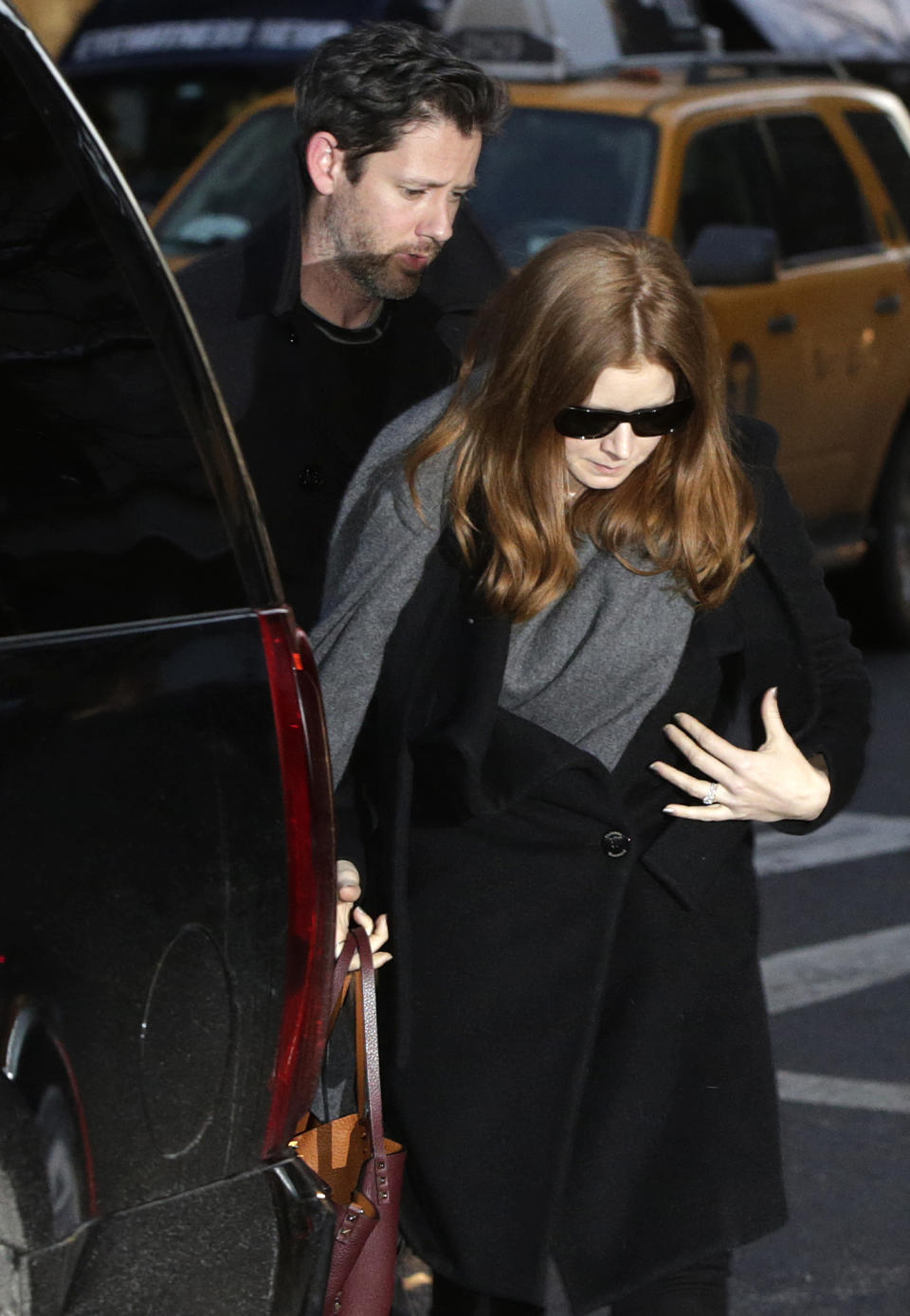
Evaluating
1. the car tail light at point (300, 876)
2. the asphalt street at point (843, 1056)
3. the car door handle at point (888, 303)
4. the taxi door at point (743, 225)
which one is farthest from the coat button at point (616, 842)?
the car door handle at point (888, 303)

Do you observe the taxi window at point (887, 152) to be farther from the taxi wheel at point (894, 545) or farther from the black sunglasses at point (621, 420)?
the black sunglasses at point (621, 420)

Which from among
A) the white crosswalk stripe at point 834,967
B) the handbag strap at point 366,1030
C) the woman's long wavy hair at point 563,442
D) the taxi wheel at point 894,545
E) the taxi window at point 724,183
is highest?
the woman's long wavy hair at point 563,442

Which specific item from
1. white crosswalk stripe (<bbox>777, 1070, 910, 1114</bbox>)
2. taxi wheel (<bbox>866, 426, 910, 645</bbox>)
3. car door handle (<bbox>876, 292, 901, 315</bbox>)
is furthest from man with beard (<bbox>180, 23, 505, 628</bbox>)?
taxi wheel (<bbox>866, 426, 910, 645</bbox>)

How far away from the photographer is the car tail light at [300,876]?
218 centimetres

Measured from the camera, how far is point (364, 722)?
2857 mm

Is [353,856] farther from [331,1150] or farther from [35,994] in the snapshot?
[35,994]

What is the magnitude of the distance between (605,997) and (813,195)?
591 centimetres

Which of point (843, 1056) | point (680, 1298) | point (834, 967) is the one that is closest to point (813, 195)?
point (834, 967)

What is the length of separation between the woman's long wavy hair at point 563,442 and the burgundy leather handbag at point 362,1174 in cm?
49

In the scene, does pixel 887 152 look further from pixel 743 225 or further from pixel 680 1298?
pixel 680 1298

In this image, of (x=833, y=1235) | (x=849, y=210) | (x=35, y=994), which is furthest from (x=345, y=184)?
(x=849, y=210)

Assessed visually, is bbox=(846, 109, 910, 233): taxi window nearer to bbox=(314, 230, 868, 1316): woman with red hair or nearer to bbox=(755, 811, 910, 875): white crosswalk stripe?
bbox=(755, 811, 910, 875): white crosswalk stripe

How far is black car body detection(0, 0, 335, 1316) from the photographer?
1.95 metres

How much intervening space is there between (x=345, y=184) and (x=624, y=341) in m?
0.77
